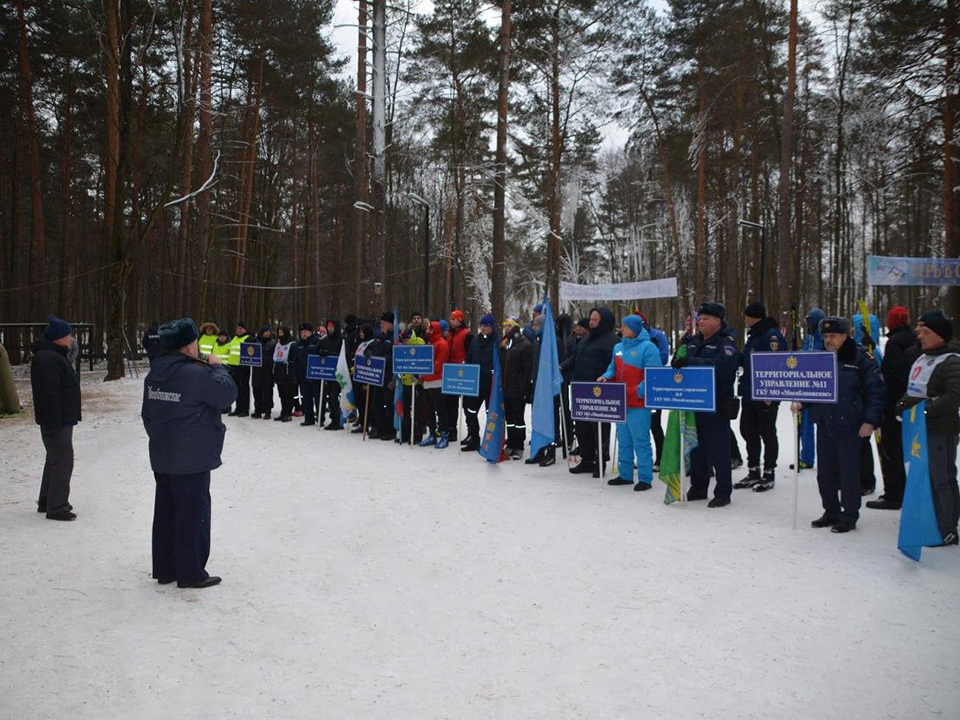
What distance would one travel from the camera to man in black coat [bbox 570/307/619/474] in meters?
9.32

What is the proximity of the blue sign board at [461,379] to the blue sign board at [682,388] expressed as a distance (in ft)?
11.1

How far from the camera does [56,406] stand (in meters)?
6.53

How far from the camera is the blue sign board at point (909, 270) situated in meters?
11.7

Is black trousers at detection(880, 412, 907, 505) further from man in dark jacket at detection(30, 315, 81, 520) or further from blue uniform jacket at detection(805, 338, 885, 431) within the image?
man in dark jacket at detection(30, 315, 81, 520)

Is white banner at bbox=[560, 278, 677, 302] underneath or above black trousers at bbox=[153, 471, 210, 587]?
above

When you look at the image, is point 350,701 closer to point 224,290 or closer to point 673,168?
point 673,168

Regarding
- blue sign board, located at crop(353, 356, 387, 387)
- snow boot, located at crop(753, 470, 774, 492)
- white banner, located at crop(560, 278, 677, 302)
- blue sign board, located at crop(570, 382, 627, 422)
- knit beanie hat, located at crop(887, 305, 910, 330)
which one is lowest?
snow boot, located at crop(753, 470, 774, 492)

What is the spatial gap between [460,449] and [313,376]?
363 cm

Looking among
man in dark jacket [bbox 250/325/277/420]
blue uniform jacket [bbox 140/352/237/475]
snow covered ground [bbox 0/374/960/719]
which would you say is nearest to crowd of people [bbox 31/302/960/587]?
blue uniform jacket [bbox 140/352/237/475]

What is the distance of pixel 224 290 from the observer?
3941 cm

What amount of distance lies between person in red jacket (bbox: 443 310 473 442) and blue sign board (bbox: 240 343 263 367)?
178 inches

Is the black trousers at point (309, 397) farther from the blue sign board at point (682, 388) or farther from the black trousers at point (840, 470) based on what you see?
the black trousers at point (840, 470)

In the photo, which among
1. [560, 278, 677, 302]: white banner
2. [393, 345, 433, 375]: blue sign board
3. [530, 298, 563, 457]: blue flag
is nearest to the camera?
[530, 298, 563, 457]: blue flag

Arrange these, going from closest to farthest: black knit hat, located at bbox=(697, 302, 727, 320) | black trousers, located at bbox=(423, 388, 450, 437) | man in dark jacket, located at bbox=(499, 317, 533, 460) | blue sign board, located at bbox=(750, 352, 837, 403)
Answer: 1. blue sign board, located at bbox=(750, 352, 837, 403)
2. black knit hat, located at bbox=(697, 302, 727, 320)
3. man in dark jacket, located at bbox=(499, 317, 533, 460)
4. black trousers, located at bbox=(423, 388, 450, 437)
